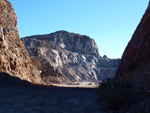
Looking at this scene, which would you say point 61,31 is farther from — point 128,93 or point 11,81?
point 128,93

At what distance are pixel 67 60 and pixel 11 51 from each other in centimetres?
4638

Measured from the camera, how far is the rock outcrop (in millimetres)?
47219

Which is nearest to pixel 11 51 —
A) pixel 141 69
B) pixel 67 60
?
pixel 141 69

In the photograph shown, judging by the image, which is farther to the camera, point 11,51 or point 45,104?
point 11,51

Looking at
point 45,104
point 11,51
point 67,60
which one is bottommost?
point 45,104

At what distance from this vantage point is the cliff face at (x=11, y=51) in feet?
72.6

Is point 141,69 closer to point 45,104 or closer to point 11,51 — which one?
point 45,104

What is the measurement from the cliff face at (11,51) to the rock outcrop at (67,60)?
14499 mm

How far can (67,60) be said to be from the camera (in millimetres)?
70062

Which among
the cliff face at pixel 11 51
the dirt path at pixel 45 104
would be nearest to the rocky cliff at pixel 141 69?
the dirt path at pixel 45 104

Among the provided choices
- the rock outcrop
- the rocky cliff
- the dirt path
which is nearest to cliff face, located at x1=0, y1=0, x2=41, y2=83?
the dirt path

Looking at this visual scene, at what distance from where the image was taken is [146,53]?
13.1 meters

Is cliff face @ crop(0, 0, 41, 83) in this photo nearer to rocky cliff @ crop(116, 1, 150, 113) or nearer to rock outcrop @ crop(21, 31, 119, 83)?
rocky cliff @ crop(116, 1, 150, 113)

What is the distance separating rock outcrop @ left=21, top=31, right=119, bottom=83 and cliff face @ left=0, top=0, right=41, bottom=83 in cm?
1450
